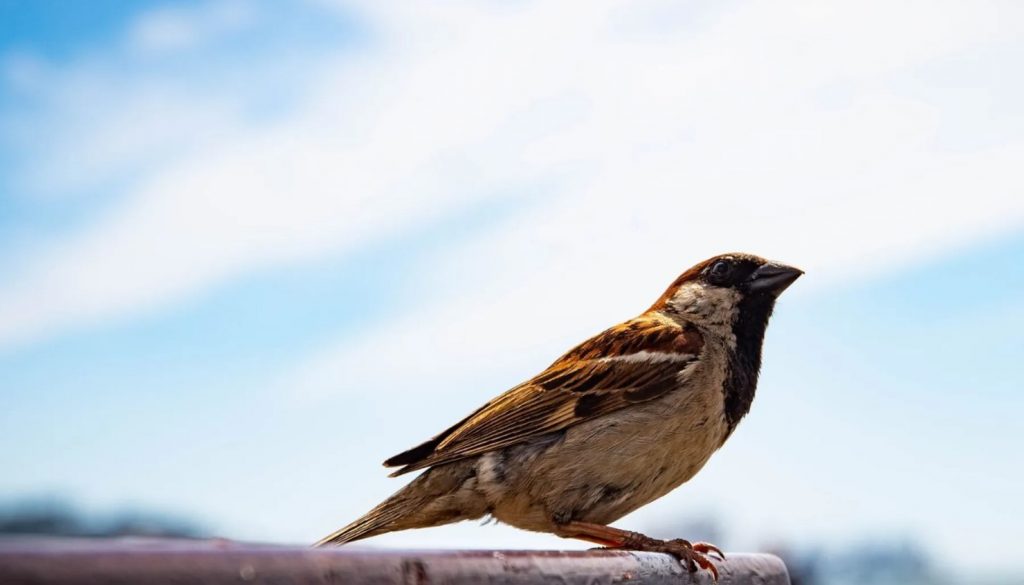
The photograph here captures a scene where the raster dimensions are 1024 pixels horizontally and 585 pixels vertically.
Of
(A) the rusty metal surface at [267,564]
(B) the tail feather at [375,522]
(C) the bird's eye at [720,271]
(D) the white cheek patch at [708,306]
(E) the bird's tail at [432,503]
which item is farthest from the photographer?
(C) the bird's eye at [720,271]

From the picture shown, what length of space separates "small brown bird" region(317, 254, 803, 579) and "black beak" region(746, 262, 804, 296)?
0.73 ft

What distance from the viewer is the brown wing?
4.16m

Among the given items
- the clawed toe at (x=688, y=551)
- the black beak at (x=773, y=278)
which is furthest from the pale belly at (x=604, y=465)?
the black beak at (x=773, y=278)

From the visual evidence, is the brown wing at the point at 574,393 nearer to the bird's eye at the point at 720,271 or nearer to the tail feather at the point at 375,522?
the tail feather at the point at 375,522

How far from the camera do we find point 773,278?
4.71 meters

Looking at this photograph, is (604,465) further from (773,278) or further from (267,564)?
(267,564)

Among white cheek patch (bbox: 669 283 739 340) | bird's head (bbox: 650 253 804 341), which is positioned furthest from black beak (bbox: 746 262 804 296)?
white cheek patch (bbox: 669 283 739 340)

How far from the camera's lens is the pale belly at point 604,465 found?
13.0 ft

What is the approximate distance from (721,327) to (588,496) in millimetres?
1056

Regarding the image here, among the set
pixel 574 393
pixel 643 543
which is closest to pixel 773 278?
pixel 574 393

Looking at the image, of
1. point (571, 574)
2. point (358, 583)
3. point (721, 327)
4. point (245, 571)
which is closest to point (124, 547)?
point (245, 571)

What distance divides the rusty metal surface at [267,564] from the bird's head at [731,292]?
8.33ft

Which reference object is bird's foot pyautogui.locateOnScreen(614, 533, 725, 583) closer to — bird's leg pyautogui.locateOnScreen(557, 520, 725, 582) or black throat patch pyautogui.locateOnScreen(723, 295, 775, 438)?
bird's leg pyautogui.locateOnScreen(557, 520, 725, 582)

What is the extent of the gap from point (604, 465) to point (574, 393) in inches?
16.4
